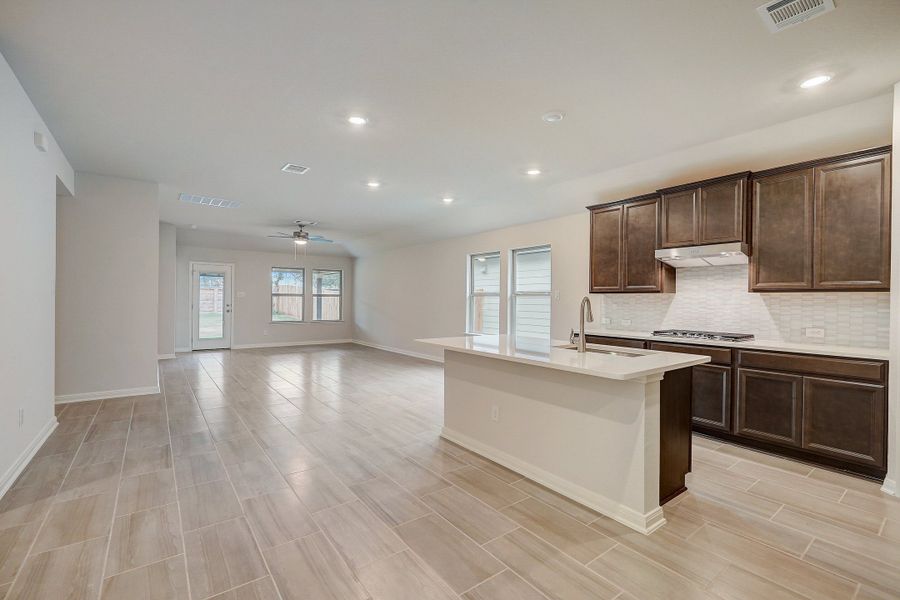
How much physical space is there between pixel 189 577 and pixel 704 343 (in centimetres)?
406

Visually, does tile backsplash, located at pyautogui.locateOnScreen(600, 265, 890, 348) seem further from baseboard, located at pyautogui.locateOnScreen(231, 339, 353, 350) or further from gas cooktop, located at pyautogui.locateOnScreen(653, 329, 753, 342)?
baseboard, located at pyautogui.locateOnScreen(231, 339, 353, 350)

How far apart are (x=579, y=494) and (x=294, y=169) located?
421cm

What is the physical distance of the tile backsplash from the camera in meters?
3.33

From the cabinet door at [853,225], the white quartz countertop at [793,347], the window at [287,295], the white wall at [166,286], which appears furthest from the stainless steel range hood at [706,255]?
the window at [287,295]

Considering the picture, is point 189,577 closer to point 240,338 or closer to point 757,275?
point 757,275

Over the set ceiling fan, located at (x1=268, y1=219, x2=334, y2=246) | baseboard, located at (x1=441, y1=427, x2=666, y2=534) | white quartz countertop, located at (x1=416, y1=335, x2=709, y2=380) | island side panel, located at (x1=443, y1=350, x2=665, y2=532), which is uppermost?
ceiling fan, located at (x1=268, y1=219, x2=334, y2=246)

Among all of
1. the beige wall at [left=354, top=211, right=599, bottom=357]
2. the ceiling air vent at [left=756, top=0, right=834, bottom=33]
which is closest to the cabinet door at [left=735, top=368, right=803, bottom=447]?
the beige wall at [left=354, top=211, right=599, bottom=357]

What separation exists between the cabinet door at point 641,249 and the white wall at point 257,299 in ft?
27.8

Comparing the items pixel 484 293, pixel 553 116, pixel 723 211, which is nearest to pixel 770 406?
pixel 723 211

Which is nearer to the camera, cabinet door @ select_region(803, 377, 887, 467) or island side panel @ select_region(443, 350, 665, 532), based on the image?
island side panel @ select_region(443, 350, 665, 532)

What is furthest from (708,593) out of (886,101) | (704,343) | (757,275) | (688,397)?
(886,101)

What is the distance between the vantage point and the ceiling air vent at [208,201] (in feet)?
19.5

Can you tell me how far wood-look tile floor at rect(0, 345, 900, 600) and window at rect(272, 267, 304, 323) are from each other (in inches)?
276

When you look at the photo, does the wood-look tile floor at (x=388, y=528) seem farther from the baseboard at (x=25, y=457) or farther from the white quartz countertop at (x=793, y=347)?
the white quartz countertop at (x=793, y=347)
